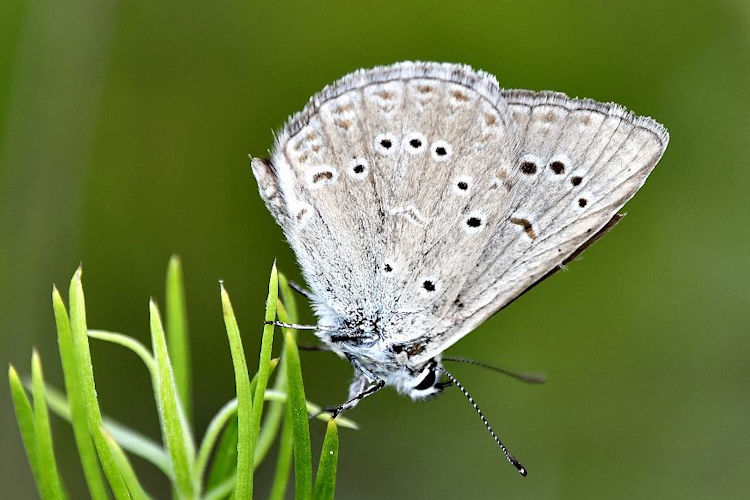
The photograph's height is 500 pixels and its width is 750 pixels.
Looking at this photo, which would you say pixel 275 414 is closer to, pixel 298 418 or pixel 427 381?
pixel 298 418

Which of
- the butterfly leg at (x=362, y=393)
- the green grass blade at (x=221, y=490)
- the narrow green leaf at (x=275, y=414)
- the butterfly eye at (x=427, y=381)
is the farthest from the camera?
the butterfly eye at (x=427, y=381)

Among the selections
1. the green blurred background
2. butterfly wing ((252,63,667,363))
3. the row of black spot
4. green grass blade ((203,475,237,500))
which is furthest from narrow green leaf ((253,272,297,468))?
the green blurred background

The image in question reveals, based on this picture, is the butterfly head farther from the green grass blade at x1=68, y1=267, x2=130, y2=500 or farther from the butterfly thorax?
the green grass blade at x1=68, y1=267, x2=130, y2=500

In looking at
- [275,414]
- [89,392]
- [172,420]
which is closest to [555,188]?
[275,414]

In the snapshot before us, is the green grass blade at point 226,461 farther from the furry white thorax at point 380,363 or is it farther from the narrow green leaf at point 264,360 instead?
the furry white thorax at point 380,363

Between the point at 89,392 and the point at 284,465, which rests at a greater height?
the point at 89,392

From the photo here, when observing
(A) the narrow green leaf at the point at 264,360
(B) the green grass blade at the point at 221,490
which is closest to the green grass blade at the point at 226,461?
(B) the green grass blade at the point at 221,490
